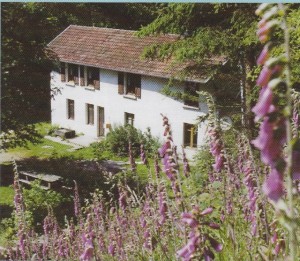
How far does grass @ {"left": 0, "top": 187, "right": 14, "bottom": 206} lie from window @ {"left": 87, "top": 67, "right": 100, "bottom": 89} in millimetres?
1273

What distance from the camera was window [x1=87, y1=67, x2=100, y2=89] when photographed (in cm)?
475

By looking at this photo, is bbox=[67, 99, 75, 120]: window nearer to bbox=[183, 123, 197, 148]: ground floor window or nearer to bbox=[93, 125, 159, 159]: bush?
bbox=[93, 125, 159, 159]: bush

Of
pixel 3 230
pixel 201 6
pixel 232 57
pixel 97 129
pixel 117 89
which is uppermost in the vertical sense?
pixel 201 6

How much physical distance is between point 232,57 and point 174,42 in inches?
22.2

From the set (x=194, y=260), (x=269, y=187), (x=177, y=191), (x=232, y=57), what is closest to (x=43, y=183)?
(x=232, y=57)

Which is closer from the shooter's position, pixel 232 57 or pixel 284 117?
pixel 284 117

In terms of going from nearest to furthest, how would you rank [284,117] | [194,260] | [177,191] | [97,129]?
1. [284,117]
2. [194,260]
3. [177,191]
4. [97,129]

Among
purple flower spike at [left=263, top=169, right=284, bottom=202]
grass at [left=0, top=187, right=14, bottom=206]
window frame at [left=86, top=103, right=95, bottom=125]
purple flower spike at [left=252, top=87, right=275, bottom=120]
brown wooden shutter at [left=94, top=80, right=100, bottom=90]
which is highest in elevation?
purple flower spike at [left=252, top=87, right=275, bottom=120]

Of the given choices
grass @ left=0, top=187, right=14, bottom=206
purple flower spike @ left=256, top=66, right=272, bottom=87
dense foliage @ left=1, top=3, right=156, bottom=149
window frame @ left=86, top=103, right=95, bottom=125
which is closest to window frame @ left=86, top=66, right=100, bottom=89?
window frame @ left=86, top=103, right=95, bottom=125

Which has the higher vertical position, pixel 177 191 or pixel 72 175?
pixel 177 191

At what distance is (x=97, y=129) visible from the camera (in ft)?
15.0

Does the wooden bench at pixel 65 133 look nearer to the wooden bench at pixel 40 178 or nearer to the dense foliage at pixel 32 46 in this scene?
the dense foliage at pixel 32 46

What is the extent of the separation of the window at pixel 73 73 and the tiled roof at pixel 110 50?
9 cm

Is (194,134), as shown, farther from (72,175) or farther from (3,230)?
(3,230)
